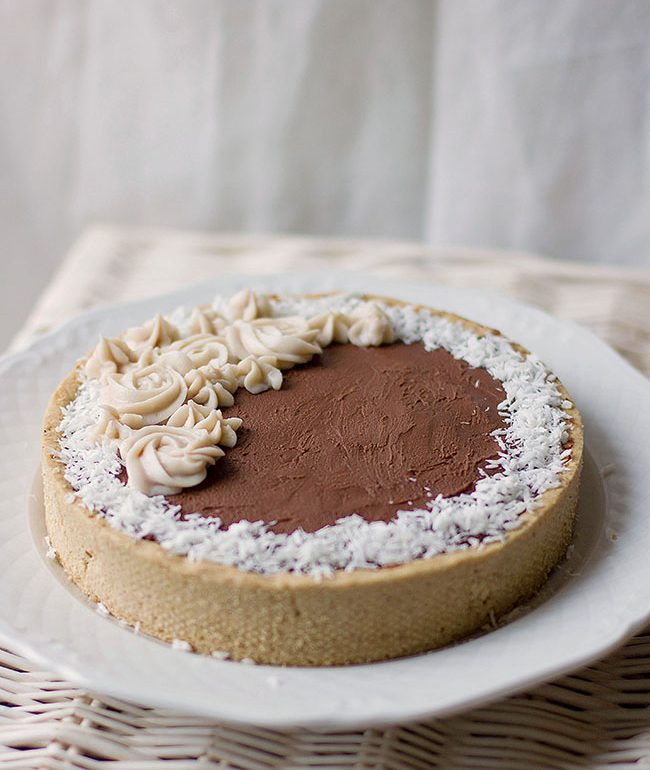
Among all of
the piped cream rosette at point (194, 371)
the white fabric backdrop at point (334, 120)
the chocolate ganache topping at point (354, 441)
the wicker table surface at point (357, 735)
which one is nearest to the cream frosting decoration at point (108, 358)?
the piped cream rosette at point (194, 371)

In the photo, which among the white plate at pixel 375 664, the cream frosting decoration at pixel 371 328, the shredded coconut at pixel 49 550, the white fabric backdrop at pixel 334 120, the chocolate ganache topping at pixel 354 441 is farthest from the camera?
the white fabric backdrop at pixel 334 120

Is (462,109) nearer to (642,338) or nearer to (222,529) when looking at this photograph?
(642,338)

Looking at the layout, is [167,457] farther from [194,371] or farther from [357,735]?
[357,735]

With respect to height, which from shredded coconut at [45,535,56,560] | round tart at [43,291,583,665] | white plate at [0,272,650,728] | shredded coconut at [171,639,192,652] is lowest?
shredded coconut at [45,535,56,560]

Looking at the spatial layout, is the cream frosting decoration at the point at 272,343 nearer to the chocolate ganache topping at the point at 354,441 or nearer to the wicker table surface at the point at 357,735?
the chocolate ganache topping at the point at 354,441

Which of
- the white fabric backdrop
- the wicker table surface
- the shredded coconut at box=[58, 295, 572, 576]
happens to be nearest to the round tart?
the shredded coconut at box=[58, 295, 572, 576]

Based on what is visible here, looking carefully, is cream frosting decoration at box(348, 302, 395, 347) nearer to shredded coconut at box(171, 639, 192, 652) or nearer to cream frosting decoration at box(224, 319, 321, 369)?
cream frosting decoration at box(224, 319, 321, 369)
